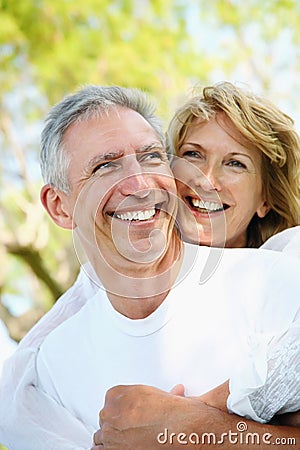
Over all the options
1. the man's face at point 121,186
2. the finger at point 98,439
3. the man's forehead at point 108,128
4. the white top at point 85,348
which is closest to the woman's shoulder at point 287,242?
the white top at point 85,348

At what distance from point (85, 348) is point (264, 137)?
0.64 metres

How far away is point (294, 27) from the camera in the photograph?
528 cm

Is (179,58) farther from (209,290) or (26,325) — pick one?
(209,290)

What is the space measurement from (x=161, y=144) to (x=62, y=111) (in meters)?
0.22

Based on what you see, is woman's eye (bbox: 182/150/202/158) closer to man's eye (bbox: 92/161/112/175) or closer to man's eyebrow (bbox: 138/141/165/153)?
man's eyebrow (bbox: 138/141/165/153)

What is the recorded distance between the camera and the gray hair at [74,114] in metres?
1.55

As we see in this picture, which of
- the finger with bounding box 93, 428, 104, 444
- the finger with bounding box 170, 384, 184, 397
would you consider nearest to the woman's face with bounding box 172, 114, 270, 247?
the finger with bounding box 170, 384, 184, 397

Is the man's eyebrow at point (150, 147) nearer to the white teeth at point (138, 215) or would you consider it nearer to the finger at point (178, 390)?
the white teeth at point (138, 215)

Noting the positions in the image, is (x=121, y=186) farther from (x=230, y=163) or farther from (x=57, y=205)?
(x=230, y=163)

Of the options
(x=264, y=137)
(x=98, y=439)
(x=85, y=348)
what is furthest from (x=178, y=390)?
(x=264, y=137)

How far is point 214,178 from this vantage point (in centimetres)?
171

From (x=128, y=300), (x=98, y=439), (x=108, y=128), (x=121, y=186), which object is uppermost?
(x=108, y=128)

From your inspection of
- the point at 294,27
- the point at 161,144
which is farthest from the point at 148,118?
the point at 294,27

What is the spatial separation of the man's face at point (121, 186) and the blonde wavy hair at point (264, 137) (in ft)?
0.77
